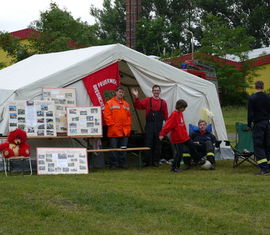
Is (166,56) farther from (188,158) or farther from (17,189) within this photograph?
(17,189)

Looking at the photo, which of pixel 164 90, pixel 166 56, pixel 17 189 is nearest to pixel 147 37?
pixel 166 56

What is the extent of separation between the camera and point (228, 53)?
30922mm

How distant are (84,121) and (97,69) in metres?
1.16

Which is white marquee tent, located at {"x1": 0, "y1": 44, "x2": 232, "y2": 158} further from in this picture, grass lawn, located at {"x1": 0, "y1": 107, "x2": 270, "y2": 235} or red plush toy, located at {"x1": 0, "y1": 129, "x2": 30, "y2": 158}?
grass lawn, located at {"x1": 0, "y1": 107, "x2": 270, "y2": 235}

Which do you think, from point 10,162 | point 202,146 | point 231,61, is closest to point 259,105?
point 202,146

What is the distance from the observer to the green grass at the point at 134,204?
5895mm

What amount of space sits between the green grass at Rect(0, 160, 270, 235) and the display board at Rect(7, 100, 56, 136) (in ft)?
3.74

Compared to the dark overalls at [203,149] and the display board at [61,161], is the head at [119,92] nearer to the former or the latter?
the display board at [61,161]

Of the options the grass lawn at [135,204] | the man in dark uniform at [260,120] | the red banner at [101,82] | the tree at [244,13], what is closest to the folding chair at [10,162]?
the grass lawn at [135,204]

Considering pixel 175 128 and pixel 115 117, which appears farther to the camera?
pixel 115 117

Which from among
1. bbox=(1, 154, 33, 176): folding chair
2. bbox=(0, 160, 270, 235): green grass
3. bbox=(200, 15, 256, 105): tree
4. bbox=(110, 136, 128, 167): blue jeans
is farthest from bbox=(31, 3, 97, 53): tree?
bbox=(0, 160, 270, 235): green grass

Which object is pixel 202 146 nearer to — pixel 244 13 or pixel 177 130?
pixel 177 130

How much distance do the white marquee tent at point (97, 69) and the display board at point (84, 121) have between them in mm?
419

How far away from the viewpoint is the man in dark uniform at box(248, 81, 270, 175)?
32.3ft
